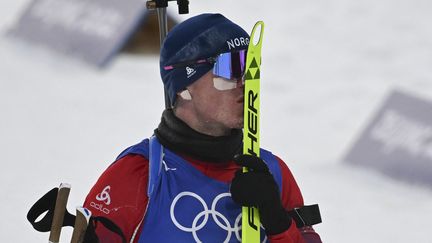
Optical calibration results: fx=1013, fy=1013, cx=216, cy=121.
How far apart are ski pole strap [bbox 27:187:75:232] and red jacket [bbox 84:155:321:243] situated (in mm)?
105

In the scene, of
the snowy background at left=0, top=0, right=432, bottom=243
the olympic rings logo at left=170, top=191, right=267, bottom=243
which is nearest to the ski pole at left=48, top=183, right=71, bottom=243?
the olympic rings logo at left=170, top=191, right=267, bottom=243

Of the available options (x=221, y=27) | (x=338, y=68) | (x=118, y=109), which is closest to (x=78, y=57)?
(x=118, y=109)

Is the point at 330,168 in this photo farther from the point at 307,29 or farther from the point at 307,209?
the point at 307,209

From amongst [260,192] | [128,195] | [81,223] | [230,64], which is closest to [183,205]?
[128,195]

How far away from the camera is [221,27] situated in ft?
12.9

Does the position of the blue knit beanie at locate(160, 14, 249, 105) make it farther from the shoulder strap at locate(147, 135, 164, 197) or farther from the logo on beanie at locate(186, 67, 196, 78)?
the shoulder strap at locate(147, 135, 164, 197)

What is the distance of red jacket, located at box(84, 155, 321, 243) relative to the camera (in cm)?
379

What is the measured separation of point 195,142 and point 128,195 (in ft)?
1.08

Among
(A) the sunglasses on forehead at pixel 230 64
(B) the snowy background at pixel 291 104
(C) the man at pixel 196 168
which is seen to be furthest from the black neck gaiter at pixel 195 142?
(B) the snowy background at pixel 291 104

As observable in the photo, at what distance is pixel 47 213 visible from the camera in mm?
3768

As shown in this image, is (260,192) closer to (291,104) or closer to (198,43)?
(198,43)

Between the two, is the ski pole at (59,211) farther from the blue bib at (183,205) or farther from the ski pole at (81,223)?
the blue bib at (183,205)

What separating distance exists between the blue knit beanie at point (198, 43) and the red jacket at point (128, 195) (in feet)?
1.09

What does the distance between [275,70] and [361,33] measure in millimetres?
1441
